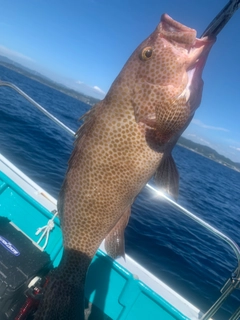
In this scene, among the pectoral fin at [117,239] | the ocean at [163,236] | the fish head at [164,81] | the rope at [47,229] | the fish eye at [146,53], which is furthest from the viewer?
the ocean at [163,236]

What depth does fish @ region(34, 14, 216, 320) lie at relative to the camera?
297 centimetres

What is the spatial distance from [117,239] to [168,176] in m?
1.03

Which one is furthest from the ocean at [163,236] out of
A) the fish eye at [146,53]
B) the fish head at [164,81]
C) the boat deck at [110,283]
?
the fish eye at [146,53]

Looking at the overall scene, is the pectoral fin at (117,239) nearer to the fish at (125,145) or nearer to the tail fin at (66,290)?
the fish at (125,145)

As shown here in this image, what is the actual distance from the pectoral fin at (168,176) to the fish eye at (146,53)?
1215 mm

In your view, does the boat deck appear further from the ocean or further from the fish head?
the ocean

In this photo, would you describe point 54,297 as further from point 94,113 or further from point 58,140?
point 58,140

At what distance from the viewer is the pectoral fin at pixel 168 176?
3.02 metres

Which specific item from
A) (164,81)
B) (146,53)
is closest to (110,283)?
(164,81)

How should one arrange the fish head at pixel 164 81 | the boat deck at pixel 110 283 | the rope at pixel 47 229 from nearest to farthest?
the fish head at pixel 164 81, the boat deck at pixel 110 283, the rope at pixel 47 229

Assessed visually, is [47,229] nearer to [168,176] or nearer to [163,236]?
[168,176]

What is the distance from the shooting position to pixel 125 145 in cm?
308

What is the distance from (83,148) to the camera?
3.10m

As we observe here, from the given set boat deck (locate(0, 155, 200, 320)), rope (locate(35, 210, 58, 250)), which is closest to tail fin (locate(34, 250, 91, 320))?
A: boat deck (locate(0, 155, 200, 320))
